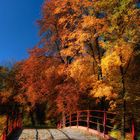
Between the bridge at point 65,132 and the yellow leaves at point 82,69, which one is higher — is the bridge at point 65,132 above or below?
below

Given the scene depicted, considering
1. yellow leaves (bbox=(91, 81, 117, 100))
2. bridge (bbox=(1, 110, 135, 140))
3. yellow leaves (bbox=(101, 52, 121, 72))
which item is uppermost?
yellow leaves (bbox=(101, 52, 121, 72))

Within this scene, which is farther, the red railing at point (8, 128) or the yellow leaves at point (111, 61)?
the yellow leaves at point (111, 61)

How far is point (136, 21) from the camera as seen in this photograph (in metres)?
20.3

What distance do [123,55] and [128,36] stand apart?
4.05 feet

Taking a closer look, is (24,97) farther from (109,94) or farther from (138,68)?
(109,94)

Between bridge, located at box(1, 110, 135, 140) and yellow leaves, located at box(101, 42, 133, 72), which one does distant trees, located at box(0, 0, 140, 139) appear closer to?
yellow leaves, located at box(101, 42, 133, 72)

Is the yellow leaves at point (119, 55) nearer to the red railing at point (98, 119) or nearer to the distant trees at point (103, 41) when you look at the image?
the distant trees at point (103, 41)

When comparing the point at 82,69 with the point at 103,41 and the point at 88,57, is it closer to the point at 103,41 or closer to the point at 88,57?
the point at 88,57

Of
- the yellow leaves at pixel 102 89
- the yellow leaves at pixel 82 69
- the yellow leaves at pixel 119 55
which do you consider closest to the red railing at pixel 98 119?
the yellow leaves at pixel 102 89

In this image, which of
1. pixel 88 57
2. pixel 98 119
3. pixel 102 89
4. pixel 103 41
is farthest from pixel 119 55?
pixel 98 119

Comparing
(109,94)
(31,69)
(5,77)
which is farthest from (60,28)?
(5,77)

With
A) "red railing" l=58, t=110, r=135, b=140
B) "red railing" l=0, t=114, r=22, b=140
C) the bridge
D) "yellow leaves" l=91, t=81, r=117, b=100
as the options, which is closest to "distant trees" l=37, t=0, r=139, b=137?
"yellow leaves" l=91, t=81, r=117, b=100

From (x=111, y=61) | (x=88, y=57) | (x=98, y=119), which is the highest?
(x=88, y=57)

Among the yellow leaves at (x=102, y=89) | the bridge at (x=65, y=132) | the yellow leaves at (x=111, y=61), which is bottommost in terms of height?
the bridge at (x=65, y=132)
